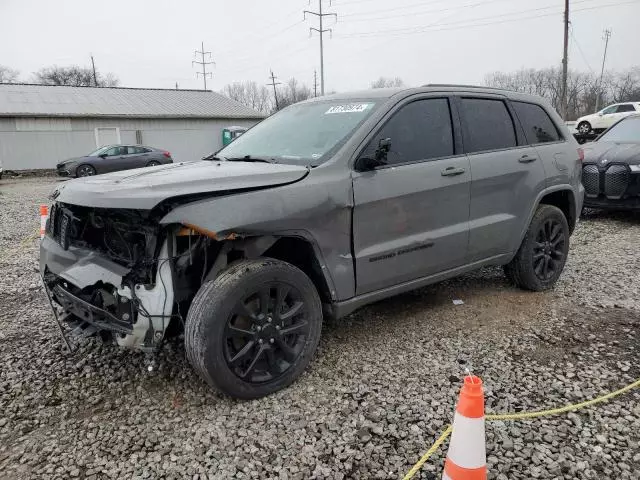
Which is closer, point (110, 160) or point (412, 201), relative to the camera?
point (412, 201)

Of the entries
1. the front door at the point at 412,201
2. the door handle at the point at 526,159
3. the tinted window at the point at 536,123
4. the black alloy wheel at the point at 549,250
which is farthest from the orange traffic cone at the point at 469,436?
the tinted window at the point at 536,123

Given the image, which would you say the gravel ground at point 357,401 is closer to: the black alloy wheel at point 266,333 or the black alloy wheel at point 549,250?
the black alloy wheel at point 266,333

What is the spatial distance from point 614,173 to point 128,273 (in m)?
7.78

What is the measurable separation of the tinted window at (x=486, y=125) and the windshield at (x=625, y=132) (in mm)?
5549

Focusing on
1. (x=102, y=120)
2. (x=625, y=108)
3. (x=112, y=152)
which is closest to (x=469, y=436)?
(x=112, y=152)

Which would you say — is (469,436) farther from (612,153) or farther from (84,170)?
(84,170)

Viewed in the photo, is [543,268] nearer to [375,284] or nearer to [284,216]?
[375,284]

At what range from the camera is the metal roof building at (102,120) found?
78.9ft

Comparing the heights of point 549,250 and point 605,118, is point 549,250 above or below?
below

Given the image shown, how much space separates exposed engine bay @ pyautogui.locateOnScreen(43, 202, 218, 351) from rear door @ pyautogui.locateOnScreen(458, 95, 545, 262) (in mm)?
2181

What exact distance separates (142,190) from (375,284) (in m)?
1.62

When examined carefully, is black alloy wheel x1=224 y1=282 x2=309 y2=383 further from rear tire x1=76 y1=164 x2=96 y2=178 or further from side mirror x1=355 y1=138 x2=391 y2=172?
rear tire x1=76 y1=164 x2=96 y2=178

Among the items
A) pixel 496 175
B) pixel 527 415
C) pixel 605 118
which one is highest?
pixel 605 118

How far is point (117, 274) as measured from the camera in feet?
9.08
